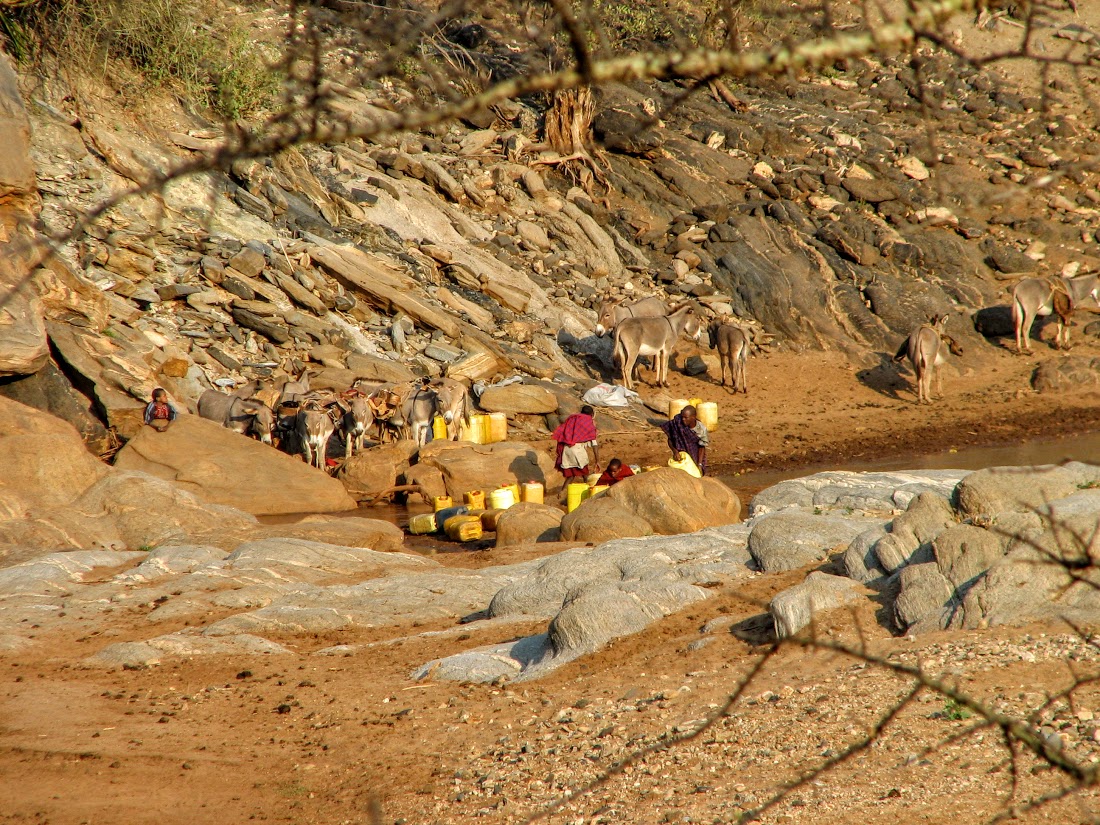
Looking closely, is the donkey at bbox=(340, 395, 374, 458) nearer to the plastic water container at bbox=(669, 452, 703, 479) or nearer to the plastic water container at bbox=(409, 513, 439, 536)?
the plastic water container at bbox=(409, 513, 439, 536)

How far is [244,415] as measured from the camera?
17891 millimetres

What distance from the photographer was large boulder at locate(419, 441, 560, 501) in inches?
658

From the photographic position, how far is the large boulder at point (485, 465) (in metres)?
16.7

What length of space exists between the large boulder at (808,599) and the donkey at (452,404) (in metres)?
11.4

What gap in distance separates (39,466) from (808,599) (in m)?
9.61

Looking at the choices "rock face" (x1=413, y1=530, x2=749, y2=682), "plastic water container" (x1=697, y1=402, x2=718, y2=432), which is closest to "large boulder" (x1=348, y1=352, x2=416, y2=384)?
"plastic water container" (x1=697, y1=402, x2=718, y2=432)

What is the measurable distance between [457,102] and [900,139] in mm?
34227

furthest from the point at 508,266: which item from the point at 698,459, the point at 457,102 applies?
the point at 457,102

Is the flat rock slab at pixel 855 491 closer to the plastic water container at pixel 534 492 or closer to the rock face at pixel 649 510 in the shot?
the rock face at pixel 649 510

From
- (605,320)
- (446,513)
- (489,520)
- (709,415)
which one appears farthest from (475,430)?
(605,320)

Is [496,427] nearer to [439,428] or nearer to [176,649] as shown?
[439,428]

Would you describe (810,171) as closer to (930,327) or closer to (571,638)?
(930,327)

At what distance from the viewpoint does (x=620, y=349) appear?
75.0 feet

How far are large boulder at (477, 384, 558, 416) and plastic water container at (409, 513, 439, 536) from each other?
5152 millimetres
